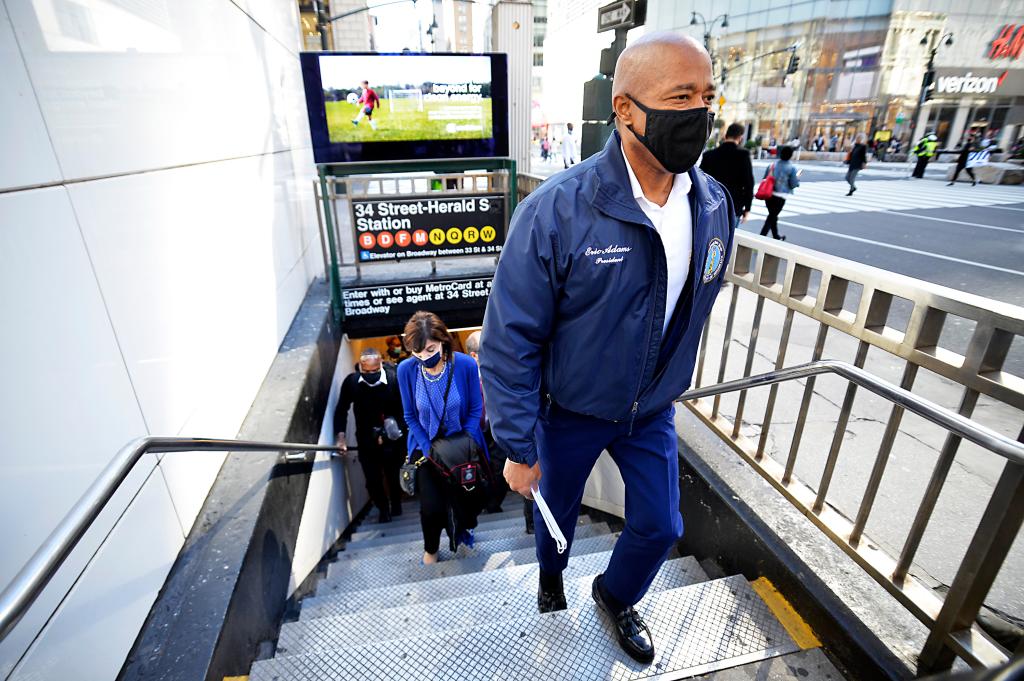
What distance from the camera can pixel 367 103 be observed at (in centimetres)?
575

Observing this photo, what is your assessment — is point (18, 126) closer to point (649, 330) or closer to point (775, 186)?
point (649, 330)

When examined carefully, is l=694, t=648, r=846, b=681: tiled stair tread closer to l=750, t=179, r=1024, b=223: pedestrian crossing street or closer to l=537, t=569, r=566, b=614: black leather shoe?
l=537, t=569, r=566, b=614: black leather shoe

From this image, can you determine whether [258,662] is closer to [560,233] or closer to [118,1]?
[560,233]

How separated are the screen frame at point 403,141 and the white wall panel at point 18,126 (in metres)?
4.17

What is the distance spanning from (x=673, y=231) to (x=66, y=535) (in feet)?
6.19

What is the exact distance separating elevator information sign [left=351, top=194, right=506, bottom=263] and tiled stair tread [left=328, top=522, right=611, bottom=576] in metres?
3.12

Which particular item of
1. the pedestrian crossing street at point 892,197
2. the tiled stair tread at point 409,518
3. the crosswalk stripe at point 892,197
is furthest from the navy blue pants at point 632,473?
the crosswalk stripe at point 892,197

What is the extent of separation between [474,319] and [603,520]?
307 centimetres

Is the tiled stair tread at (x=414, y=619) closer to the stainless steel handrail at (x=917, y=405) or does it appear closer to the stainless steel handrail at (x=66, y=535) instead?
the stainless steel handrail at (x=66, y=535)

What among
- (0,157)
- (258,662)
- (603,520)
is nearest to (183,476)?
(258,662)

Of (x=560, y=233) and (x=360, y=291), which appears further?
(x=360, y=291)

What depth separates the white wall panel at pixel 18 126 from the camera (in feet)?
4.97

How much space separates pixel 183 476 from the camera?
2.40m

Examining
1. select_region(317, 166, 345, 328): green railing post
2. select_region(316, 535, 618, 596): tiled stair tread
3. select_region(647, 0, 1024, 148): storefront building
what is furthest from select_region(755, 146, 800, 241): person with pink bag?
select_region(647, 0, 1024, 148): storefront building
